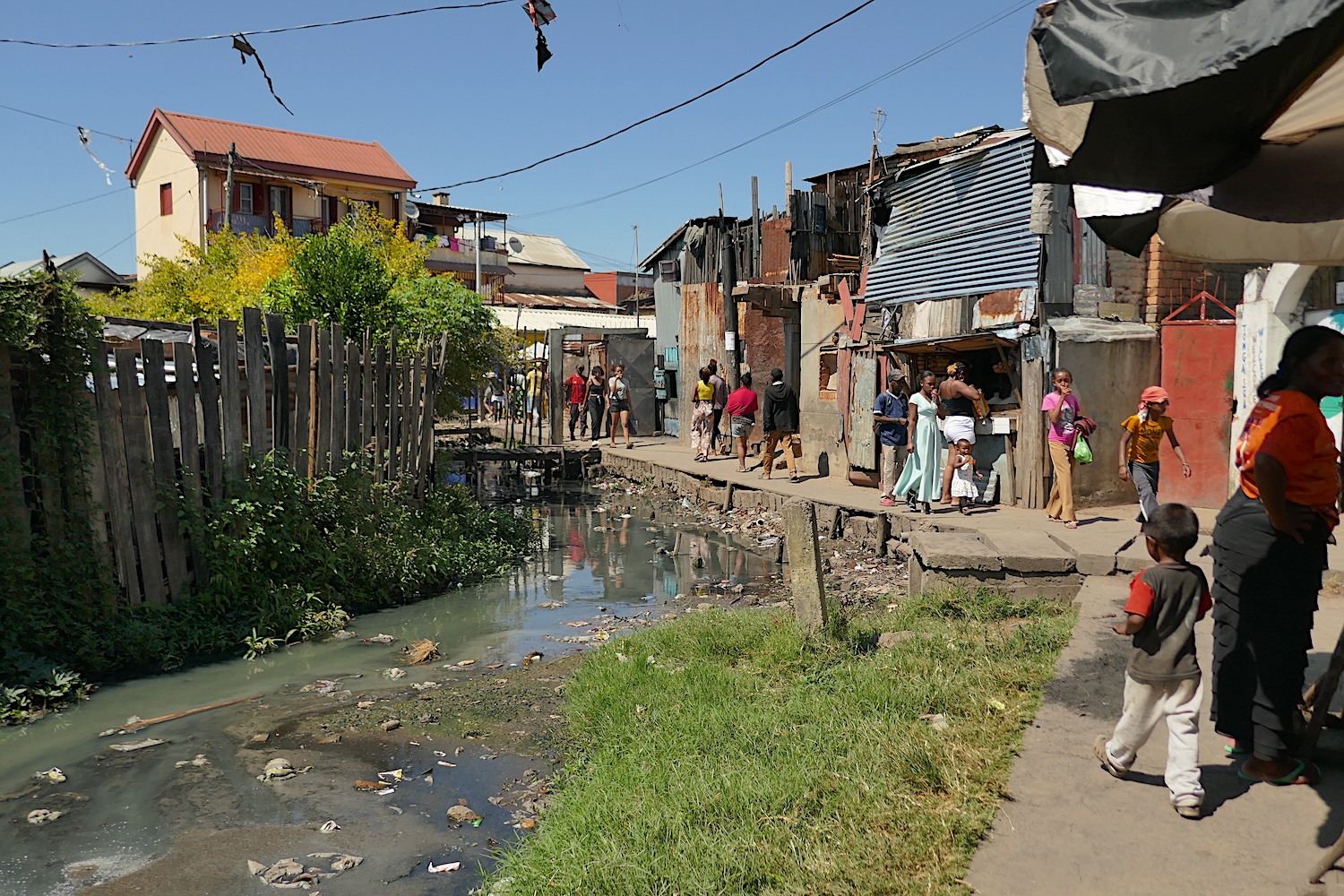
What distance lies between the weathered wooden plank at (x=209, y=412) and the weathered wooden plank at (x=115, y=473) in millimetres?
684

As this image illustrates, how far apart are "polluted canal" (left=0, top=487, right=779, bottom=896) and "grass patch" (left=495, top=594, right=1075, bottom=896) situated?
17.0 inches

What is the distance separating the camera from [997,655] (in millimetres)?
5699

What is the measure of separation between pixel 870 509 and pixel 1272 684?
26.6ft

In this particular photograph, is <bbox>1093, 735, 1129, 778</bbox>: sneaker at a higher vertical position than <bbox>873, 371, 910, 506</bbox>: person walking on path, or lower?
lower

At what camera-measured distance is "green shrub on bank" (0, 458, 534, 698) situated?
658 centimetres

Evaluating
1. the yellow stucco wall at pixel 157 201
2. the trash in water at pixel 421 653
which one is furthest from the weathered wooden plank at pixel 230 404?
the yellow stucco wall at pixel 157 201

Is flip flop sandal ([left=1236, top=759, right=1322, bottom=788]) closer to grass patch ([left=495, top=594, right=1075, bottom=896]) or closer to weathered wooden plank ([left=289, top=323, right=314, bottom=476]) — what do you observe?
grass patch ([left=495, top=594, right=1075, bottom=896])

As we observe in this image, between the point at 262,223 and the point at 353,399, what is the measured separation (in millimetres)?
25838

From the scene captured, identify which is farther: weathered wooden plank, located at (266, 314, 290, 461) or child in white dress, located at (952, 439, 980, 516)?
child in white dress, located at (952, 439, 980, 516)

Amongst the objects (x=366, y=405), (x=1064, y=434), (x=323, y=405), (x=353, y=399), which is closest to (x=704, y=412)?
(x=1064, y=434)

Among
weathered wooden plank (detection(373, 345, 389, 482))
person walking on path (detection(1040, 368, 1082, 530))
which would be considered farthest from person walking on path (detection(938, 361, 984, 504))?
weathered wooden plank (detection(373, 345, 389, 482))

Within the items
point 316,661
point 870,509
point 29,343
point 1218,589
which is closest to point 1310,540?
point 1218,589

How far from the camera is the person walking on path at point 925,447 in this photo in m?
11.2

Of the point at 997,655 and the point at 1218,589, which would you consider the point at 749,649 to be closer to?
the point at 997,655
